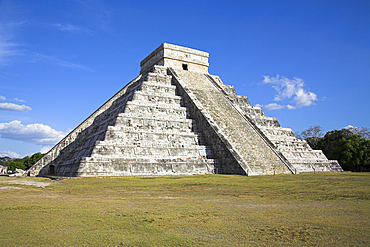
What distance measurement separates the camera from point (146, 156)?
1473cm

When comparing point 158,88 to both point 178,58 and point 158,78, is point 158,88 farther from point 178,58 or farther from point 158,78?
point 178,58

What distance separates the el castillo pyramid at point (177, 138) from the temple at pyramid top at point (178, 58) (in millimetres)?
104

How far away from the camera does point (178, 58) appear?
24.4m

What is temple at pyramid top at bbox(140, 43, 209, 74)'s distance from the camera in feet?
78.4

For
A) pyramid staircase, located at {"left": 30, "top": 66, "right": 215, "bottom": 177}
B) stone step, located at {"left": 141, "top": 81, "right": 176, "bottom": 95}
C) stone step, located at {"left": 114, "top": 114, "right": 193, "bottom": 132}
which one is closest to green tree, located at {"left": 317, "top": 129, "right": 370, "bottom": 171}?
pyramid staircase, located at {"left": 30, "top": 66, "right": 215, "bottom": 177}

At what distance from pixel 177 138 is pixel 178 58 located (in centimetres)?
1026

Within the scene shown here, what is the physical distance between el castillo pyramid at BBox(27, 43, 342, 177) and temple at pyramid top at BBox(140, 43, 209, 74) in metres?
0.10

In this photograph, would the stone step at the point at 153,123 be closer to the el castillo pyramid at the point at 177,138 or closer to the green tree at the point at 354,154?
the el castillo pyramid at the point at 177,138

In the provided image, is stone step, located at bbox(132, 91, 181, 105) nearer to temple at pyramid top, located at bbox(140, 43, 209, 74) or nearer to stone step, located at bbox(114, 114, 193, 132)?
stone step, located at bbox(114, 114, 193, 132)

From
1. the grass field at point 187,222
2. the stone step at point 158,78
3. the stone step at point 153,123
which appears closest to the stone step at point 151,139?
the stone step at point 153,123

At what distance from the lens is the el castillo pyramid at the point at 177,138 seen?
14.3 metres

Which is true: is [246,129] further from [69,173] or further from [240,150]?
[69,173]

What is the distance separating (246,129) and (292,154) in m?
4.27

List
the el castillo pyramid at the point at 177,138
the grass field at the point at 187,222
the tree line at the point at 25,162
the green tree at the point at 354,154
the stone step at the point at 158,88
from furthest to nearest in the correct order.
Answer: the tree line at the point at 25,162, the green tree at the point at 354,154, the stone step at the point at 158,88, the el castillo pyramid at the point at 177,138, the grass field at the point at 187,222
